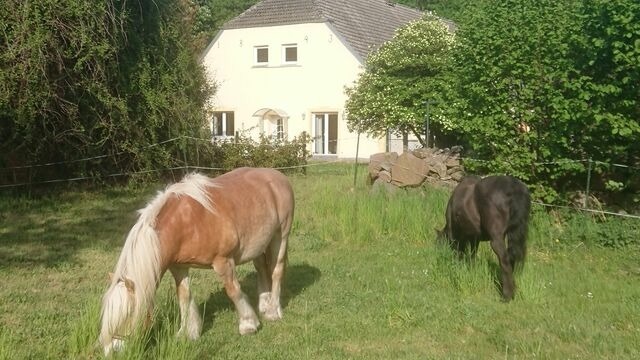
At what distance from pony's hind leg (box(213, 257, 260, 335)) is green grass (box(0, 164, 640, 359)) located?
127 millimetres

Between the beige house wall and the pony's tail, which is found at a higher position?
the beige house wall

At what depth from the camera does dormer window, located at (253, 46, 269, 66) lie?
3045cm

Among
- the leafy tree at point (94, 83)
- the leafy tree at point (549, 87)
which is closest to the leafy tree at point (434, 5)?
the leafy tree at point (94, 83)

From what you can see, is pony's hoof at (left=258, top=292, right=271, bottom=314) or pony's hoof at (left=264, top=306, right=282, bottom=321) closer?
pony's hoof at (left=264, top=306, right=282, bottom=321)

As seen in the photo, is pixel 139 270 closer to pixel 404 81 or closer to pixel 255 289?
pixel 255 289

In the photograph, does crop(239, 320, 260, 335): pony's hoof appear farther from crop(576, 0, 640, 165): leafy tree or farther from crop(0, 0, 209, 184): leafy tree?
crop(0, 0, 209, 184): leafy tree

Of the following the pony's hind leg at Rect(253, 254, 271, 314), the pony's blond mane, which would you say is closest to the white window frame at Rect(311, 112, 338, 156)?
the pony's hind leg at Rect(253, 254, 271, 314)

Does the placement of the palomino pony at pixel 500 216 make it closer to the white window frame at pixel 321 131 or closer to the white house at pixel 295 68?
the white house at pixel 295 68

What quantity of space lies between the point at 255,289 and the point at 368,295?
1.33 meters

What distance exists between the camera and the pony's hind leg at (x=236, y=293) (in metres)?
5.41

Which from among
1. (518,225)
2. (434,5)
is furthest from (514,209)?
(434,5)

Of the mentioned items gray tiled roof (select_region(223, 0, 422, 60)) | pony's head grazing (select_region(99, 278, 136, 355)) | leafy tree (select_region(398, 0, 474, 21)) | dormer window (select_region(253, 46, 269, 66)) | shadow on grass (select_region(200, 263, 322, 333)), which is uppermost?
leafy tree (select_region(398, 0, 474, 21))

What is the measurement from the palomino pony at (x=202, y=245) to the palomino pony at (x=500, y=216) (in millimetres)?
2230

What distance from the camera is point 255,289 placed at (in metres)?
7.29
